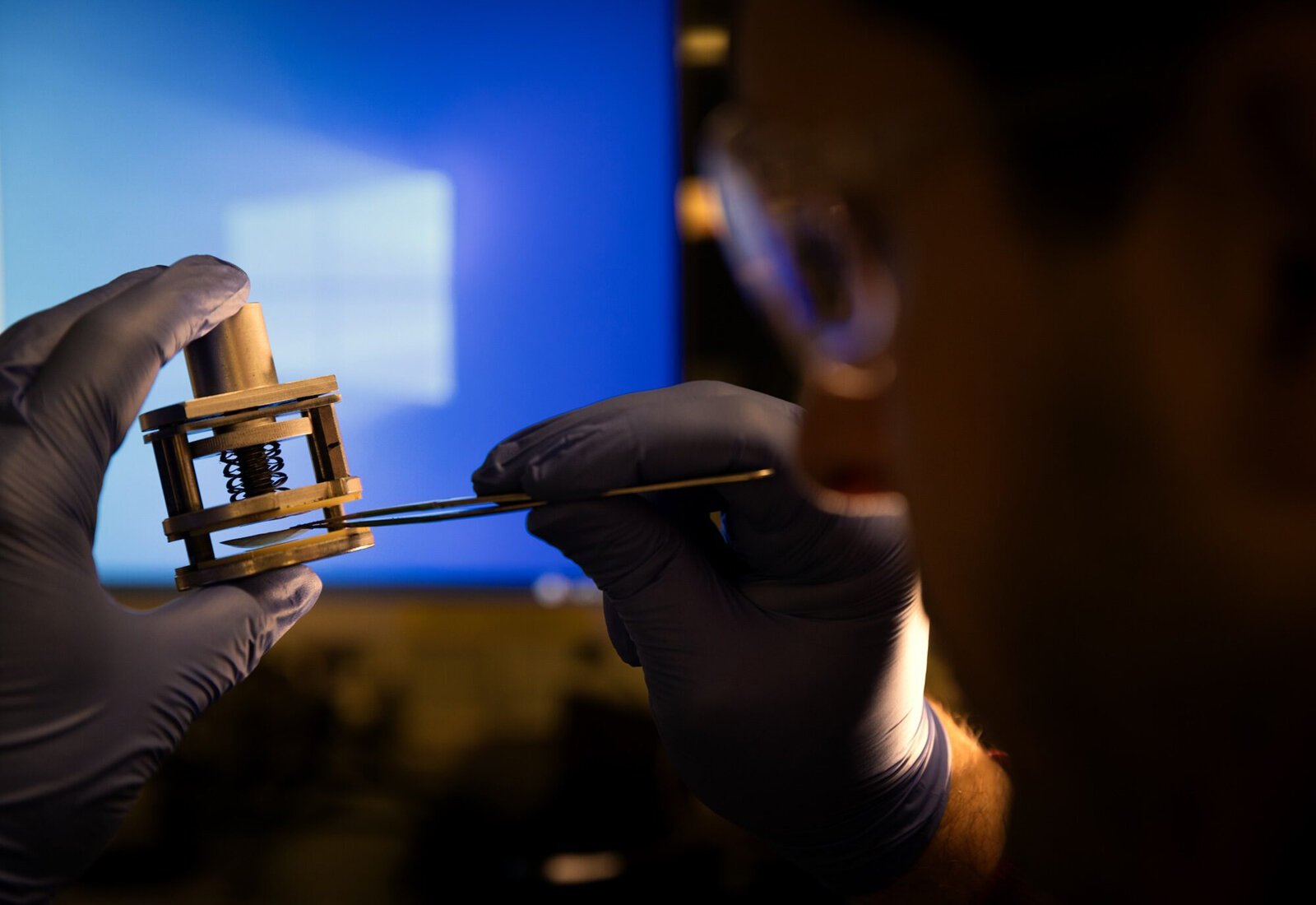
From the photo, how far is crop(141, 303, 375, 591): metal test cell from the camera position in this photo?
0.75 meters

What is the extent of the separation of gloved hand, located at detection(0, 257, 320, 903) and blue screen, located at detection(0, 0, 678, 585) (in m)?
0.67

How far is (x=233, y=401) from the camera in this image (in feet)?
2.47

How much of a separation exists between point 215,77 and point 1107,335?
1.52m

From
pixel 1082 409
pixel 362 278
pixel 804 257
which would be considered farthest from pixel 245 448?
pixel 362 278

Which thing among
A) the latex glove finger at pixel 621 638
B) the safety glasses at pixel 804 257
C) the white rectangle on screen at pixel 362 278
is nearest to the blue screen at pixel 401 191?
the white rectangle on screen at pixel 362 278

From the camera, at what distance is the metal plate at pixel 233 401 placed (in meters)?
0.73

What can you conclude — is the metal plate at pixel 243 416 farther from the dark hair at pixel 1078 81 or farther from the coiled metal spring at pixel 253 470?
the dark hair at pixel 1078 81

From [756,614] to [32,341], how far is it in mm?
701

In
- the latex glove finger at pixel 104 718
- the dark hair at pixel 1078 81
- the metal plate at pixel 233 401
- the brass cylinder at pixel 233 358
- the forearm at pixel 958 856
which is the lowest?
the forearm at pixel 958 856

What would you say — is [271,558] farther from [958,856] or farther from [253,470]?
[958,856]

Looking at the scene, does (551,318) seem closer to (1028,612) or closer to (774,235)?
(774,235)

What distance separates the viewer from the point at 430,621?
145 cm

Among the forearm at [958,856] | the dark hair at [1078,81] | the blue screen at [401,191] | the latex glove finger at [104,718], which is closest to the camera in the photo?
the dark hair at [1078,81]

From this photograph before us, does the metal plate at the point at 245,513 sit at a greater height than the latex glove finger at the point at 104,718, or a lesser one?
greater
